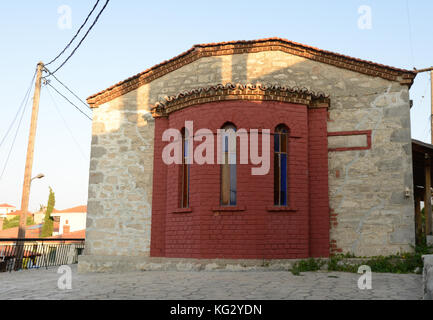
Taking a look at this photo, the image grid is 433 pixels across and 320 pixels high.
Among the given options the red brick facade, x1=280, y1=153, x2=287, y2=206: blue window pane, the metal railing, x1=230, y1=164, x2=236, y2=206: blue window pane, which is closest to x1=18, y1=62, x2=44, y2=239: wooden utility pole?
the metal railing

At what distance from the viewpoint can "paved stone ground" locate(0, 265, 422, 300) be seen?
654 centimetres

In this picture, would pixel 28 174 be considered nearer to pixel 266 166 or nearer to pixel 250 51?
pixel 250 51

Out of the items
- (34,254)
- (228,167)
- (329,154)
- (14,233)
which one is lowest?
(14,233)

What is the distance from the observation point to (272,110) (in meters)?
10.6

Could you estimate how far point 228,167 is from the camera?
10.5 m

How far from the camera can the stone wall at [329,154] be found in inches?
415

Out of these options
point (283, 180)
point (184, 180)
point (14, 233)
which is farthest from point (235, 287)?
point (14, 233)

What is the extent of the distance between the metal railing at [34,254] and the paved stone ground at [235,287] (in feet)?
17.4

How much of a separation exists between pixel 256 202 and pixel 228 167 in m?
1.15

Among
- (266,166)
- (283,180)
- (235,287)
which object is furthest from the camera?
(283,180)

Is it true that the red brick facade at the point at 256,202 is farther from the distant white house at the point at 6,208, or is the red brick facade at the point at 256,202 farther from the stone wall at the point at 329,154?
the distant white house at the point at 6,208
